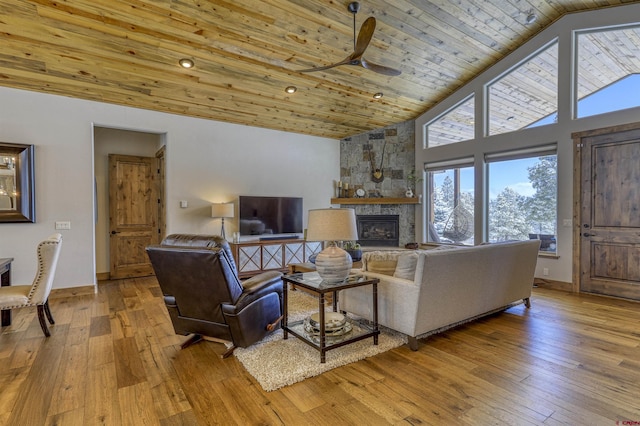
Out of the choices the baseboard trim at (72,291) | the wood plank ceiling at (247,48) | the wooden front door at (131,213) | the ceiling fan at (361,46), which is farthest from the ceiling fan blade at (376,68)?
the baseboard trim at (72,291)

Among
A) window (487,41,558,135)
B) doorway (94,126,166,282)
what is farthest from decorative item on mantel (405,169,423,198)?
doorway (94,126,166,282)

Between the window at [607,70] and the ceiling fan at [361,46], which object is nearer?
the ceiling fan at [361,46]

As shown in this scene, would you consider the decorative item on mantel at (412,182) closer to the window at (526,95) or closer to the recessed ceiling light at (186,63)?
the window at (526,95)

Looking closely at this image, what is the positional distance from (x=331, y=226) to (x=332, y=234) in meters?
0.07

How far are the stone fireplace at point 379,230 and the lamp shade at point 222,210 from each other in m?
2.90

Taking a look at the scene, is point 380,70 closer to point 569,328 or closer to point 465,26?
point 465,26

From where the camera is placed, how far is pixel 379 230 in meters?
7.20

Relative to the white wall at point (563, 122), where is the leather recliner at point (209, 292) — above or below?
below

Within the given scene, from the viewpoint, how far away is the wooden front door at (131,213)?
18.8ft

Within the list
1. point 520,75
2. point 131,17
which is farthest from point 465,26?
point 131,17

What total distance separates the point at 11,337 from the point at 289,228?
4.25 meters

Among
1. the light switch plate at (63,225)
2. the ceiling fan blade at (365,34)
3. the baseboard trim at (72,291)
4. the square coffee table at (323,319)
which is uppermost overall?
the ceiling fan blade at (365,34)

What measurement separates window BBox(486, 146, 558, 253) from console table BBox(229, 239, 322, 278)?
3.52 meters

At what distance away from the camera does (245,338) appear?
2648 mm
